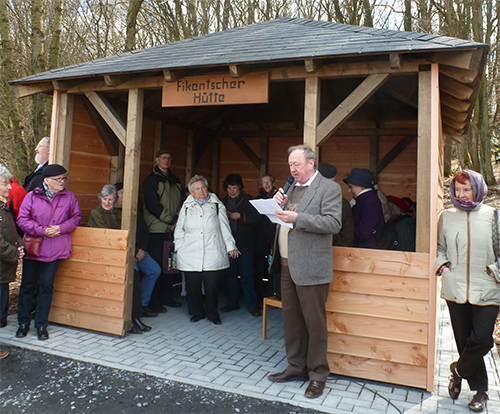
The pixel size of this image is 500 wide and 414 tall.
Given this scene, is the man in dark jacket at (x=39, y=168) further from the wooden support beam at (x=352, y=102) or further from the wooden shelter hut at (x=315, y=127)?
the wooden support beam at (x=352, y=102)

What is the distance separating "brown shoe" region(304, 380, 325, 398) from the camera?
3215 mm

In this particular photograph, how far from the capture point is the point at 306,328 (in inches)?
139

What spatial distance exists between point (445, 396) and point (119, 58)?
4.80m

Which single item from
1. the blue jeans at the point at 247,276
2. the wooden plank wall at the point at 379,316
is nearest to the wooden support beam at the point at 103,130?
the blue jeans at the point at 247,276

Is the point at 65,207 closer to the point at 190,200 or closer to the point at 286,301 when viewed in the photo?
the point at 190,200

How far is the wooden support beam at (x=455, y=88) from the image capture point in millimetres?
3941

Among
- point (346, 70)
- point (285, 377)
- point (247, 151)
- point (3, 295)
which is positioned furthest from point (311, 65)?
point (247, 151)

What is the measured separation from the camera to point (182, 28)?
12.7 meters

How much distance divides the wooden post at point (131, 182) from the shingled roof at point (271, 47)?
0.45 meters

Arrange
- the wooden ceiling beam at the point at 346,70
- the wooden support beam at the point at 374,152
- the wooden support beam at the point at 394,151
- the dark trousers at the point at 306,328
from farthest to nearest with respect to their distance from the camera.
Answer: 1. the wooden support beam at the point at 374,152
2. the wooden support beam at the point at 394,151
3. the wooden ceiling beam at the point at 346,70
4. the dark trousers at the point at 306,328

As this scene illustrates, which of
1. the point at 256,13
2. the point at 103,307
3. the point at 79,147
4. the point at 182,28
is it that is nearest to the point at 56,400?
the point at 103,307

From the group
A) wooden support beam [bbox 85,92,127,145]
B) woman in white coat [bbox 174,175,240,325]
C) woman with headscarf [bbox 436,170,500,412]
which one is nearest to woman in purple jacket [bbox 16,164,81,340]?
wooden support beam [bbox 85,92,127,145]

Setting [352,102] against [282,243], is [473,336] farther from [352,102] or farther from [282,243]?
[352,102]

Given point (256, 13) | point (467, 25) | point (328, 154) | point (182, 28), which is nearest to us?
point (328, 154)
